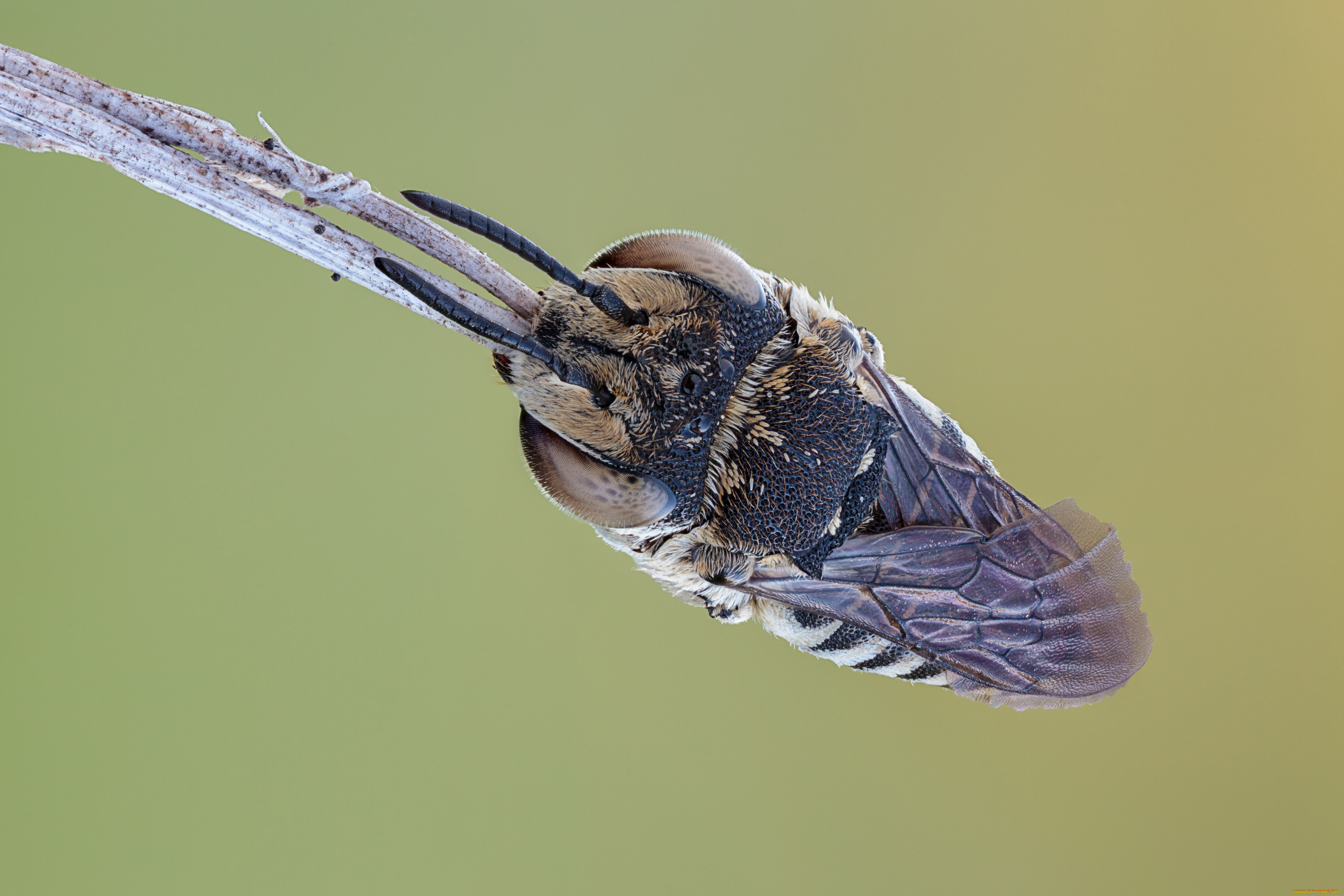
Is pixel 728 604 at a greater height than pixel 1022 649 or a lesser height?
greater

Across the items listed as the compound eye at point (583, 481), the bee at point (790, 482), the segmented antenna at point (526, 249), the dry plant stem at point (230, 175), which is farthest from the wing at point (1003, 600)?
the dry plant stem at point (230, 175)

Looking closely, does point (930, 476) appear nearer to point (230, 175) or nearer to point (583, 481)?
point (583, 481)

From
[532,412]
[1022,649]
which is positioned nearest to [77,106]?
[532,412]

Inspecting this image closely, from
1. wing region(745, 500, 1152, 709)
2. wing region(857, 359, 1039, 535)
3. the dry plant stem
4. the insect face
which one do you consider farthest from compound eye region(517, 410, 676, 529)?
wing region(857, 359, 1039, 535)

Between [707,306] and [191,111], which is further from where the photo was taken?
[707,306]

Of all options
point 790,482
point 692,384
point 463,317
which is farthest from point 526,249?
point 790,482

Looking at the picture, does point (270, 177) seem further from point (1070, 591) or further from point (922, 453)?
point (1070, 591)

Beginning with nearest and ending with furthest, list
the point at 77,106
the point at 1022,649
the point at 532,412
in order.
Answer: the point at 77,106 → the point at 532,412 → the point at 1022,649
